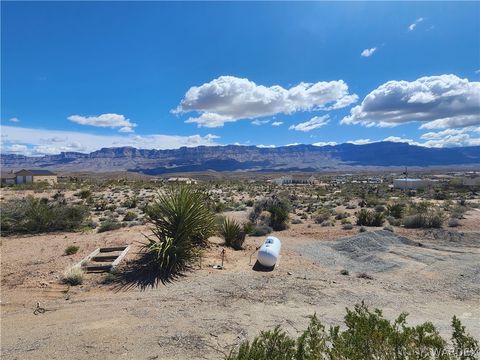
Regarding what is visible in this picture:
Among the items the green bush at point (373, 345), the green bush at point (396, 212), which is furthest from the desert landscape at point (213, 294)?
the green bush at point (396, 212)

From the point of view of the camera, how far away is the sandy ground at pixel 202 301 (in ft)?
21.2

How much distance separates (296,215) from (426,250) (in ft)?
41.8

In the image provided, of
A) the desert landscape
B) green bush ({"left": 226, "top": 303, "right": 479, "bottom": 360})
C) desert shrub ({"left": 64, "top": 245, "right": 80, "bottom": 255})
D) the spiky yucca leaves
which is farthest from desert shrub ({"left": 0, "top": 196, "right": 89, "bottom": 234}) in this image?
green bush ({"left": 226, "top": 303, "right": 479, "bottom": 360})

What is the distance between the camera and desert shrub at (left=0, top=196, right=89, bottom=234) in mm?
17250

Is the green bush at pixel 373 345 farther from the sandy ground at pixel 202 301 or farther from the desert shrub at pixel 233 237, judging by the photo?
the desert shrub at pixel 233 237

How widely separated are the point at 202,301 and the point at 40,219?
39.0ft

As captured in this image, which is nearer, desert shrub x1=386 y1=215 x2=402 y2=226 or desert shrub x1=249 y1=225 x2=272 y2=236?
desert shrub x1=249 y1=225 x2=272 y2=236

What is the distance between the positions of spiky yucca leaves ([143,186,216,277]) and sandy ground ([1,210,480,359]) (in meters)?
0.60

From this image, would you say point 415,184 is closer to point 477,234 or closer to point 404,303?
point 477,234

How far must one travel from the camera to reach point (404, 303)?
912 cm

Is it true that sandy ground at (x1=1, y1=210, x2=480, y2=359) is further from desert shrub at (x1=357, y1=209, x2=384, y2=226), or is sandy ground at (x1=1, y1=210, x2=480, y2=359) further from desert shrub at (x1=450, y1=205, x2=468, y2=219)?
desert shrub at (x1=450, y1=205, x2=468, y2=219)

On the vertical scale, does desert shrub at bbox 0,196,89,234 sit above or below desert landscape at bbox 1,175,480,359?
above

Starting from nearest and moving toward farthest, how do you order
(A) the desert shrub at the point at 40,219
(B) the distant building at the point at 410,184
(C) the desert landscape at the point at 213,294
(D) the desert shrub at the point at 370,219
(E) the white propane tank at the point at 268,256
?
(C) the desert landscape at the point at 213,294, (E) the white propane tank at the point at 268,256, (A) the desert shrub at the point at 40,219, (D) the desert shrub at the point at 370,219, (B) the distant building at the point at 410,184

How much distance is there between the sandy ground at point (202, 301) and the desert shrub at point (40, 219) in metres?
2.71
